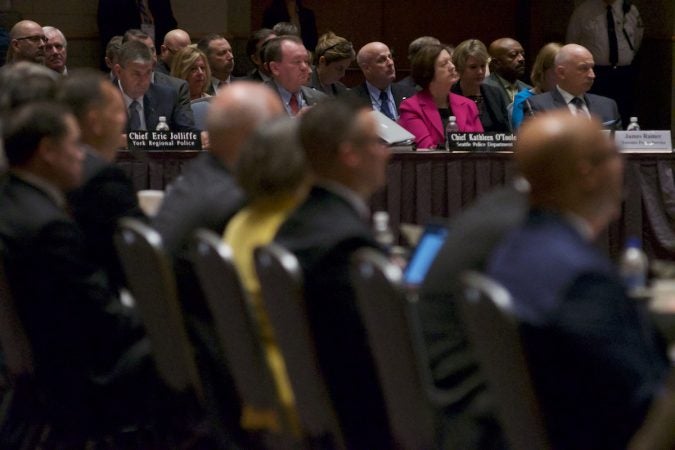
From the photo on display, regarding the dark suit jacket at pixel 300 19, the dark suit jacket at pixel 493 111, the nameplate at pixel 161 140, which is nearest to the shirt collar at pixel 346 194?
the nameplate at pixel 161 140

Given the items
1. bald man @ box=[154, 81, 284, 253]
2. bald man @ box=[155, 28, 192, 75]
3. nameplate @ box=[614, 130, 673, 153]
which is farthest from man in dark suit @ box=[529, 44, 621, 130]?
bald man @ box=[154, 81, 284, 253]

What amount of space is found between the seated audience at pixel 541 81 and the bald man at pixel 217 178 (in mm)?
5225

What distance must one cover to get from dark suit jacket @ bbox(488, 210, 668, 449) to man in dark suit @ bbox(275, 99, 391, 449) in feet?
1.66

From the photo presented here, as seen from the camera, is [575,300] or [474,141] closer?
[575,300]

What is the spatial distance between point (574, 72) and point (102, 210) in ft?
17.5

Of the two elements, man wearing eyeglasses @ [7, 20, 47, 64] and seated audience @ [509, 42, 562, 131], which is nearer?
man wearing eyeglasses @ [7, 20, 47, 64]

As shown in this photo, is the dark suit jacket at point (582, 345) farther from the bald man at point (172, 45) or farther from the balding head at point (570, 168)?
the bald man at point (172, 45)

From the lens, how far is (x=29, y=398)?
4219 millimetres

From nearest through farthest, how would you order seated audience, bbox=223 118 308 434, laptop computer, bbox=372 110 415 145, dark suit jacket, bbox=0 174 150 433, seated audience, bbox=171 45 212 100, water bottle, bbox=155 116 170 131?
seated audience, bbox=223 118 308 434
dark suit jacket, bbox=0 174 150 433
laptop computer, bbox=372 110 415 145
water bottle, bbox=155 116 170 131
seated audience, bbox=171 45 212 100

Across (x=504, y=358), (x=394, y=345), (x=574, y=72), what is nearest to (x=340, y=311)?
(x=394, y=345)

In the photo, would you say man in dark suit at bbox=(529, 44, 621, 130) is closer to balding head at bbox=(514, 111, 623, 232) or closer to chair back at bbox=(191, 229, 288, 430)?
chair back at bbox=(191, 229, 288, 430)

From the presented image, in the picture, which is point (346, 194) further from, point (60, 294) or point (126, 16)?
point (126, 16)

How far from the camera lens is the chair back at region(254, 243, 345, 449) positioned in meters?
3.37

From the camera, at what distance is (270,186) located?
373 centimetres
